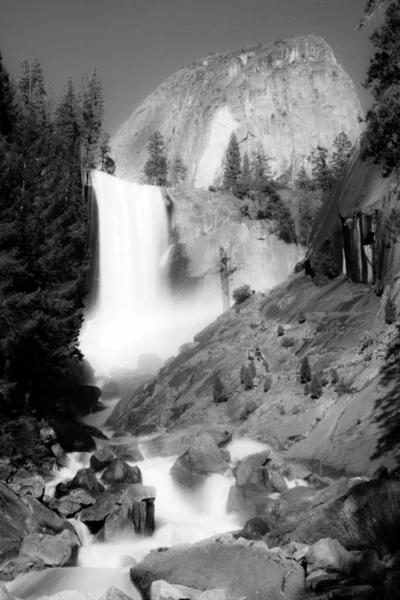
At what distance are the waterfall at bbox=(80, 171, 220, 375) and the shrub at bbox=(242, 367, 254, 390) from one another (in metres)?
22.1

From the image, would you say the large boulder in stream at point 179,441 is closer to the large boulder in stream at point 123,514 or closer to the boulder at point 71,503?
the boulder at point 71,503

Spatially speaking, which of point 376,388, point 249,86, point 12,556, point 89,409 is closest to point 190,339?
point 89,409

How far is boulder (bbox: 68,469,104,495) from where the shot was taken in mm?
19453

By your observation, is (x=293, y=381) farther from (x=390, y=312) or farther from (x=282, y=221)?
(x=282, y=221)

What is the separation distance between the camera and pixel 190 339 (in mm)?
53938

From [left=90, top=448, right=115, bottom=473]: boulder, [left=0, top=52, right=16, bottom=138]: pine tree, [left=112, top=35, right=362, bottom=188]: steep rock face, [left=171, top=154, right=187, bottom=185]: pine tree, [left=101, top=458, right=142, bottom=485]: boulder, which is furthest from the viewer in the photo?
[left=112, top=35, right=362, bottom=188]: steep rock face

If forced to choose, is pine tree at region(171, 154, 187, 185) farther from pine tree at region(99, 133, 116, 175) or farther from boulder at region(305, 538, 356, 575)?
boulder at region(305, 538, 356, 575)

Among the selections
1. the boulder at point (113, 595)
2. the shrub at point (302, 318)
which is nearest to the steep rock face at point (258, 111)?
the shrub at point (302, 318)

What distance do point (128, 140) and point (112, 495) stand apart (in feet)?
392

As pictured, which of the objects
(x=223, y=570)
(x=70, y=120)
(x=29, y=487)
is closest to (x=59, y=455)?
(x=29, y=487)

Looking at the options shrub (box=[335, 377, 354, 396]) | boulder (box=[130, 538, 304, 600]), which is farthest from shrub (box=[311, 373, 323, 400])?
boulder (box=[130, 538, 304, 600])

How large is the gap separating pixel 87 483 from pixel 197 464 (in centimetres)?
438

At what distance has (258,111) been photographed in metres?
111

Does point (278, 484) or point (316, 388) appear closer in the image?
point (278, 484)
